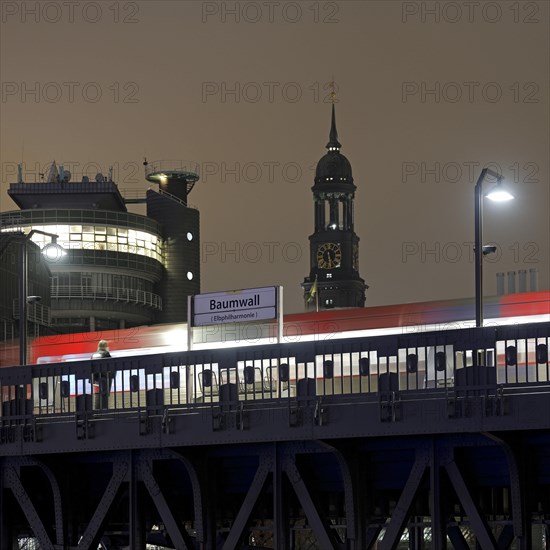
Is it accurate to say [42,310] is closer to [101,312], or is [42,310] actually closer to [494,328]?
[101,312]

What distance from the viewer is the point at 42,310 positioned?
382 feet

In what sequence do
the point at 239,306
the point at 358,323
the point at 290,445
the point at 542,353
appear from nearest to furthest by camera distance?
the point at 542,353 → the point at 290,445 → the point at 239,306 → the point at 358,323

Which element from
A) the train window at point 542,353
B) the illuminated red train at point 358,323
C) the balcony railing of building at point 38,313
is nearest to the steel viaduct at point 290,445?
the train window at point 542,353

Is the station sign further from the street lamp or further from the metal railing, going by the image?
the street lamp

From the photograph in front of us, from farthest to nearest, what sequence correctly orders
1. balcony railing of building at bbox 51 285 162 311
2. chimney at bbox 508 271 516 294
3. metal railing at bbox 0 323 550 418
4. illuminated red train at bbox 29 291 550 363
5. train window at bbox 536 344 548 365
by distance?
1. balcony railing of building at bbox 51 285 162 311
2. chimney at bbox 508 271 516 294
3. illuminated red train at bbox 29 291 550 363
4. metal railing at bbox 0 323 550 418
5. train window at bbox 536 344 548 365

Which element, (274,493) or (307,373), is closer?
(274,493)

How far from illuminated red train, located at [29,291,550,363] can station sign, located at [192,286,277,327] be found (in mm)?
2722

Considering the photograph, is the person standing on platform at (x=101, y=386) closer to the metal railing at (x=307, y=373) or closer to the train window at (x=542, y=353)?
the metal railing at (x=307, y=373)

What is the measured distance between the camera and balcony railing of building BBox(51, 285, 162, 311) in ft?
578

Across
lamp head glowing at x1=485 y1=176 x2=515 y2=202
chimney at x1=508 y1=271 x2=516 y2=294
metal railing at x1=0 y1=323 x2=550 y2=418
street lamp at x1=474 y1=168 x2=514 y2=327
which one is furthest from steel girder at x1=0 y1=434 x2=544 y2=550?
chimney at x1=508 y1=271 x2=516 y2=294

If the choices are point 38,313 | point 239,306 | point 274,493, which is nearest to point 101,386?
point 274,493

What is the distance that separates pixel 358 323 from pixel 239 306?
7.30 metres

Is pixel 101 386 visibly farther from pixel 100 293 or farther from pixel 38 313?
pixel 100 293

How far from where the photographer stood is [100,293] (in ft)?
585
